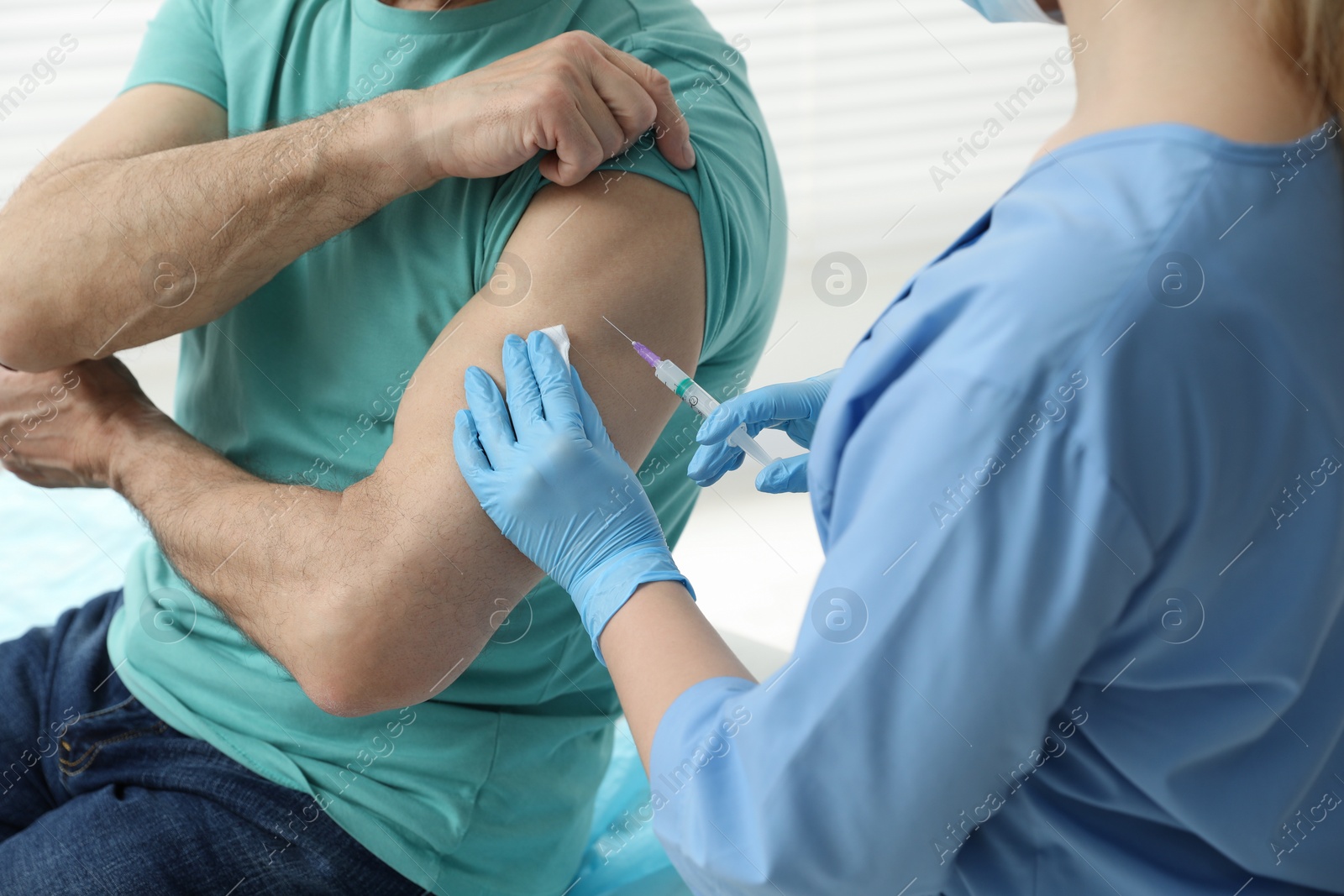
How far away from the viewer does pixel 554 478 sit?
40.6 inches

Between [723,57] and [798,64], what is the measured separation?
5.98 ft

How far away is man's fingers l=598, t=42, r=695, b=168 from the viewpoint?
1109mm

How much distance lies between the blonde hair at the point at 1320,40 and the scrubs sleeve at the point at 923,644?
0.28 meters

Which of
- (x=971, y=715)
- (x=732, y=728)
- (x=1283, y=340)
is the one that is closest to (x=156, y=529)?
(x=732, y=728)

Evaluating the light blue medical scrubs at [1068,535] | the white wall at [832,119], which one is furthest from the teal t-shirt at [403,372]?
the white wall at [832,119]

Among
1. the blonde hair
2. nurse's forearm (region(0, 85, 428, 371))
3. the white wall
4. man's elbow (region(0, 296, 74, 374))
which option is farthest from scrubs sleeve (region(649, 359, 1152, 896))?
the white wall

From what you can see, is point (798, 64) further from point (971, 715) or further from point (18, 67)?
point (971, 715)

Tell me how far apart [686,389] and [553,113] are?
29 centimetres

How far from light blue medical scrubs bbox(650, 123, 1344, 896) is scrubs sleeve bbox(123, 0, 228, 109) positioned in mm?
1081

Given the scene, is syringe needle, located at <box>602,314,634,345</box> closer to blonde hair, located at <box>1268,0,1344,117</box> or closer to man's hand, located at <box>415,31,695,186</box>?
man's hand, located at <box>415,31,695,186</box>

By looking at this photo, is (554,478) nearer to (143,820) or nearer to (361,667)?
(361,667)

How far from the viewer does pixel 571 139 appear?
1040 mm

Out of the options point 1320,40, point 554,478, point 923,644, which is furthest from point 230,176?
point 1320,40

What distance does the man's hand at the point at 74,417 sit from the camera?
1421mm
